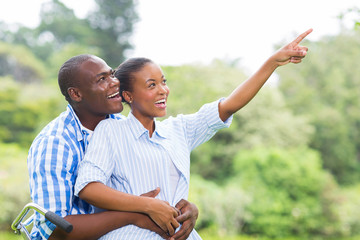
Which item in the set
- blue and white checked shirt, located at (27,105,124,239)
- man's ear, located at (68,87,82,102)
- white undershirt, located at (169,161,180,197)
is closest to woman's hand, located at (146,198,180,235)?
white undershirt, located at (169,161,180,197)

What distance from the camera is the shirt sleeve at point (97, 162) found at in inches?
60.2

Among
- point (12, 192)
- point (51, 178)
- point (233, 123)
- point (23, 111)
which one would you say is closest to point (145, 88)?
point (51, 178)

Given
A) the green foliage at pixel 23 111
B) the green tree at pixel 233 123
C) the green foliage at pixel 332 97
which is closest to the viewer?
the green tree at pixel 233 123

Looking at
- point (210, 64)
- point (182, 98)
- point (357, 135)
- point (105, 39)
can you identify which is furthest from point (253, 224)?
point (105, 39)

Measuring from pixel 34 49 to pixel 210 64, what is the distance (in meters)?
13.8

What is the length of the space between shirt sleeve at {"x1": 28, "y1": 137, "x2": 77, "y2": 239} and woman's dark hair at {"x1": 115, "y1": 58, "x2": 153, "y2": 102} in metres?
0.34

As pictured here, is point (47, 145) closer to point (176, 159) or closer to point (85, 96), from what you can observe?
point (85, 96)

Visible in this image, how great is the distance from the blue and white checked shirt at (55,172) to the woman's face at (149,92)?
27cm

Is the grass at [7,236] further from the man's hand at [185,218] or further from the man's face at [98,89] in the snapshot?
the man's hand at [185,218]

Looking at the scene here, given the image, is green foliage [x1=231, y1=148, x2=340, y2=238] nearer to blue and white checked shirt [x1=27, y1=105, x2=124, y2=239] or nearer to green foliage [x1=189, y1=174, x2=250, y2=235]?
green foliage [x1=189, y1=174, x2=250, y2=235]

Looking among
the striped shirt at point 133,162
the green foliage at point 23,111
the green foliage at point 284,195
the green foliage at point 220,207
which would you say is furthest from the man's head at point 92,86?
the green foliage at point 23,111

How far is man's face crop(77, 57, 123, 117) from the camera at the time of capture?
1752 mm

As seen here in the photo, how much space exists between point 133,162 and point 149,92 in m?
0.29

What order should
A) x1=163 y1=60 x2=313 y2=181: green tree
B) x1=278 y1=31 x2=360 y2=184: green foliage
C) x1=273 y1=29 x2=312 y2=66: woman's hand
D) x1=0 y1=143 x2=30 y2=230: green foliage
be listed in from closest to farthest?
x1=273 y1=29 x2=312 y2=66: woman's hand < x1=0 y1=143 x2=30 y2=230: green foliage < x1=163 y1=60 x2=313 y2=181: green tree < x1=278 y1=31 x2=360 y2=184: green foliage
